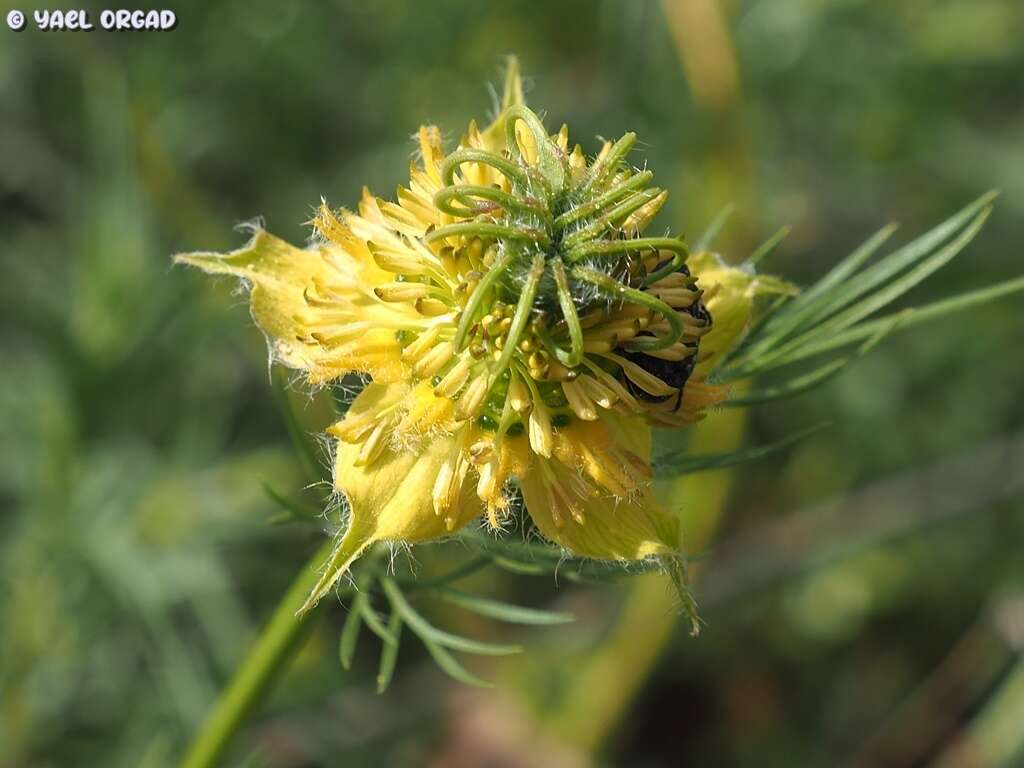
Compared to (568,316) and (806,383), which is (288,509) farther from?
(806,383)

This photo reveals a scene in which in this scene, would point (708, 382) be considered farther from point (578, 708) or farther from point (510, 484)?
point (578, 708)

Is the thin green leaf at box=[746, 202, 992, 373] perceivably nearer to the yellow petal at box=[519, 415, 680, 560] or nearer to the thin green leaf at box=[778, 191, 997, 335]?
the thin green leaf at box=[778, 191, 997, 335]

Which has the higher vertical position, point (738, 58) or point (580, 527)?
point (738, 58)

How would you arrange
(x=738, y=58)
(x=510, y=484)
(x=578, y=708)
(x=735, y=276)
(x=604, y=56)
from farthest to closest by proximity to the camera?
(x=604, y=56) → (x=738, y=58) → (x=578, y=708) → (x=735, y=276) → (x=510, y=484)

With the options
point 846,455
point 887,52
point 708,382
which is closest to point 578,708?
point 846,455

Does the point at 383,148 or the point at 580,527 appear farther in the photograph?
the point at 383,148

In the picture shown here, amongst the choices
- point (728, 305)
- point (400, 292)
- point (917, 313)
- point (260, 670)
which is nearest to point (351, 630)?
point (260, 670)

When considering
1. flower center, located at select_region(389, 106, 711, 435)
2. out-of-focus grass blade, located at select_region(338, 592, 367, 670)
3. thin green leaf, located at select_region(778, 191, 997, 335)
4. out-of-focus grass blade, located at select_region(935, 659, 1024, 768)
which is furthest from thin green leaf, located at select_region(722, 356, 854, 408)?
out-of-focus grass blade, located at select_region(935, 659, 1024, 768)
